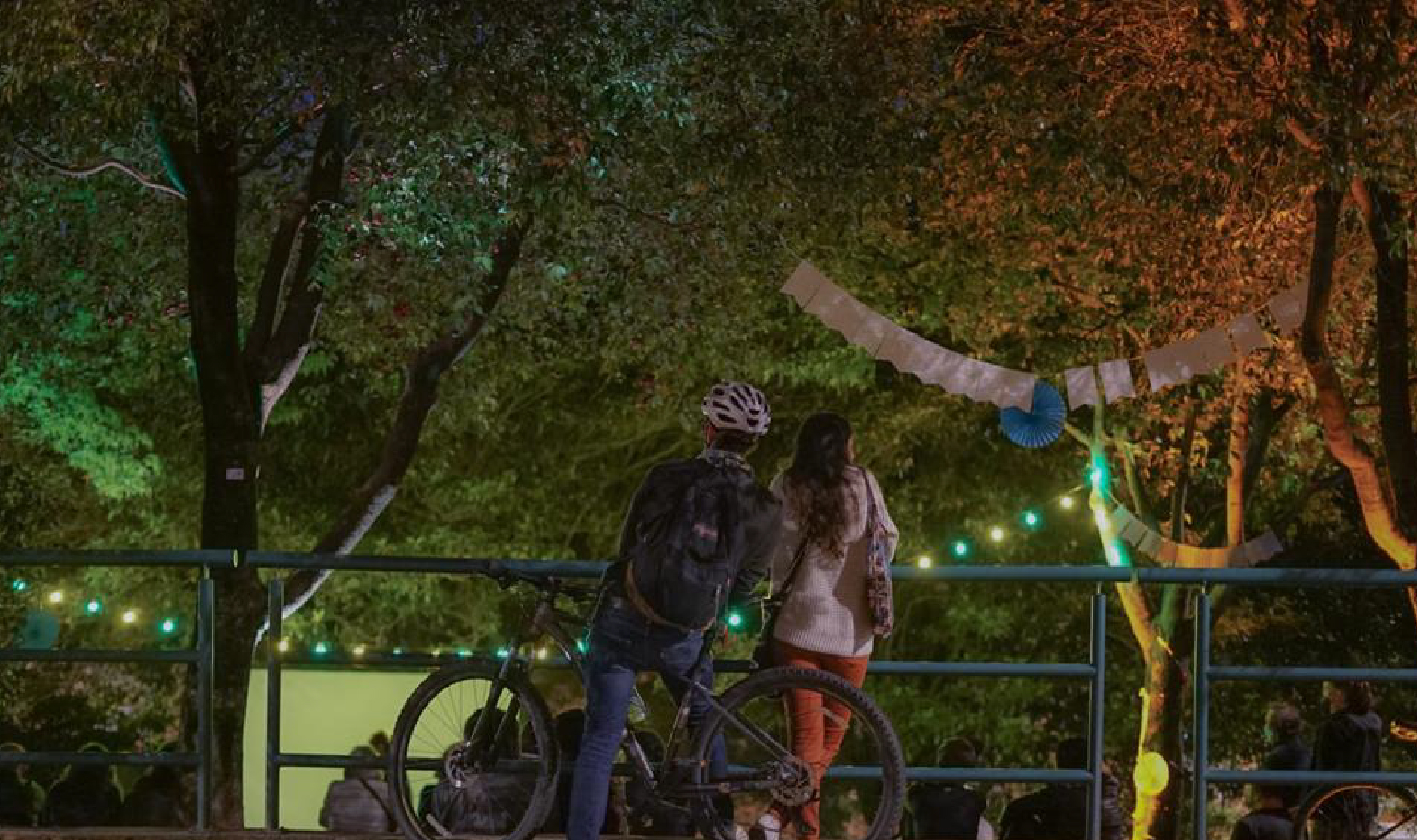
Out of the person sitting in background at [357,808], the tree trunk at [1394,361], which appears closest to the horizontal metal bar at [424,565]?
the person sitting in background at [357,808]

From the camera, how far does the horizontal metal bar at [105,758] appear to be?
8.98 m

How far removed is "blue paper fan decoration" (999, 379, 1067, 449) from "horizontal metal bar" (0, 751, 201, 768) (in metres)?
7.42

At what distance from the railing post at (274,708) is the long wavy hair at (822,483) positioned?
7.34 feet

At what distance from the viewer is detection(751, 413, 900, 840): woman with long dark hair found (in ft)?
26.7

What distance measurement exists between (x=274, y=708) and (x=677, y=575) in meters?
2.27

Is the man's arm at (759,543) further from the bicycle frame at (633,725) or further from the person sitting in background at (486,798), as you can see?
the person sitting in background at (486,798)

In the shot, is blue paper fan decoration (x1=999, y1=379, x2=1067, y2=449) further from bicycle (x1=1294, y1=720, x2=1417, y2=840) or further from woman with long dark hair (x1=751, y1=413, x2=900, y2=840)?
woman with long dark hair (x1=751, y1=413, x2=900, y2=840)

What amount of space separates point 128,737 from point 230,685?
11.6 m

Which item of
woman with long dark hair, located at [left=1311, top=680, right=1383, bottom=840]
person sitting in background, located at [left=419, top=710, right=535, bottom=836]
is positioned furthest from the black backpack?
woman with long dark hair, located at [left=1311, top=680, right=1383, bottom=840]

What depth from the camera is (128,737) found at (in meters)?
25.4

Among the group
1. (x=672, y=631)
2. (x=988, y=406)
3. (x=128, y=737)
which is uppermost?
(x=988, y=406)

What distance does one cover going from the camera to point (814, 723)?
803cm

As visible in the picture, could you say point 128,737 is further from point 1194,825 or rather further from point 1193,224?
point 1194,825

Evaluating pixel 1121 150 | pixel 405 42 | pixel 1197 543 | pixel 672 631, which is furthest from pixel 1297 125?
pixel 1197 543
